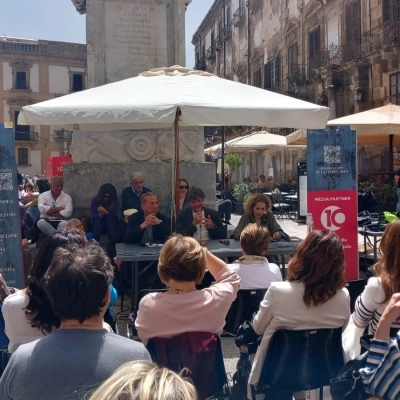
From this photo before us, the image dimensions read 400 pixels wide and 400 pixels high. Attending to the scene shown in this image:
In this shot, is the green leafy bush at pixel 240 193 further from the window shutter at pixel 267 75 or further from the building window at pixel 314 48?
the window shutter at pixel 267 75

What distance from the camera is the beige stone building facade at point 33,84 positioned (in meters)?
50.3

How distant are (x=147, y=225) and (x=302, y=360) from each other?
292cm

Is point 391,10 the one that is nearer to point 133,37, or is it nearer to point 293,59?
point 293,59

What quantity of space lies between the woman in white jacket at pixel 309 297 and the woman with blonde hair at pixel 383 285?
151 mm

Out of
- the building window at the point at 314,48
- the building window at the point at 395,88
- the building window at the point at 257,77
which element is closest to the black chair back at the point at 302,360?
the building window at the point at 395,88

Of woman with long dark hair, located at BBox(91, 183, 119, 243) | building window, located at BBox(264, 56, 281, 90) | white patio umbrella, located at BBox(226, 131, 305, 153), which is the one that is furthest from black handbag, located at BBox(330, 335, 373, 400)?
building window, located at BBox(264, 56, 281, 90)

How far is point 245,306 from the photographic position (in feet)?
11.6

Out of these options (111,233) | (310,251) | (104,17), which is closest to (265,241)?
(310,251)

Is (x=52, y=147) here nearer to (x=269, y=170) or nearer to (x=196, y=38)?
(x=196, y=38)

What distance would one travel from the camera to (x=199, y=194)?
5719mm

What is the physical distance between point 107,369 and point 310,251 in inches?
58.9

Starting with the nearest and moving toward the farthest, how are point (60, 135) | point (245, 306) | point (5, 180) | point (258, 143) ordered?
1. point (245, 306)
2. point (5, 180)
3. point (258, 143)
4. point (60, 135)

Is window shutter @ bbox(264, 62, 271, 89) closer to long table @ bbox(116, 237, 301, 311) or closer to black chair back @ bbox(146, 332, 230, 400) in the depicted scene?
long table @ bbox(116, 237, 301, 311)

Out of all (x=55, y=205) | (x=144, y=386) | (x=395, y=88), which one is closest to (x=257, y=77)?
(x=395, y=88)
